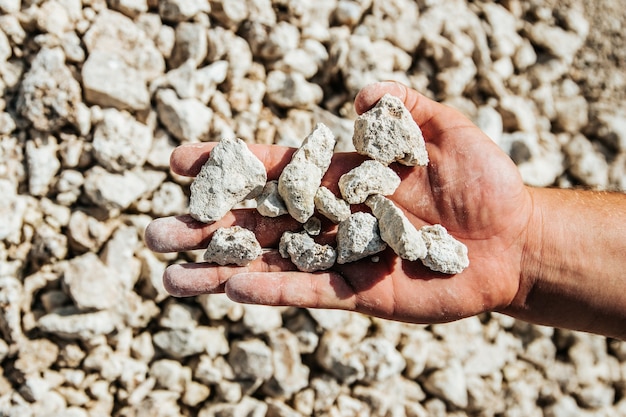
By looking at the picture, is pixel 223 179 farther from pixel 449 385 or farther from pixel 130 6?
pixel 449 385

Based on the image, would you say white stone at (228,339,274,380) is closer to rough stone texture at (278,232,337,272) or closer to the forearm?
rough stone texture at (278,232,337,272)

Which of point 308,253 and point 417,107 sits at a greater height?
point 417,107

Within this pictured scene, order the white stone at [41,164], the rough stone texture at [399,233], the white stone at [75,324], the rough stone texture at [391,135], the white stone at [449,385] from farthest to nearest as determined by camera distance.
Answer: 1. the white stone at [449,385]
2. the white stone at [41,164]
3. the white stone at [75,324]
4. the rough stone texture at [391,135]
5. the rough stone texture at [399,233]

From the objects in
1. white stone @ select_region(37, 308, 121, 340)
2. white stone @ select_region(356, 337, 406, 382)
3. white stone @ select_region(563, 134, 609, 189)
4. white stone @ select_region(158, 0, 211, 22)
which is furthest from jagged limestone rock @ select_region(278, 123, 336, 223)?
white stone @ select_region(563, 134, 609, 189)

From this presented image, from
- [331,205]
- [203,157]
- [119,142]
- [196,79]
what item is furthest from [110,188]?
[331,205]

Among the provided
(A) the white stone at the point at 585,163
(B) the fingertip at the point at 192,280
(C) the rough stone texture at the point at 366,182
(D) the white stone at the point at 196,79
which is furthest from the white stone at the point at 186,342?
(A) the white stone at the point at 585,163

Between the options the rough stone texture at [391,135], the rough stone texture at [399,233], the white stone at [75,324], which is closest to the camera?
the rough stone texture at [399,233]

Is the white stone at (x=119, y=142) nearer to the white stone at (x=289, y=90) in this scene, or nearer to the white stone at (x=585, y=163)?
the white stone at (x=289, y=90)
